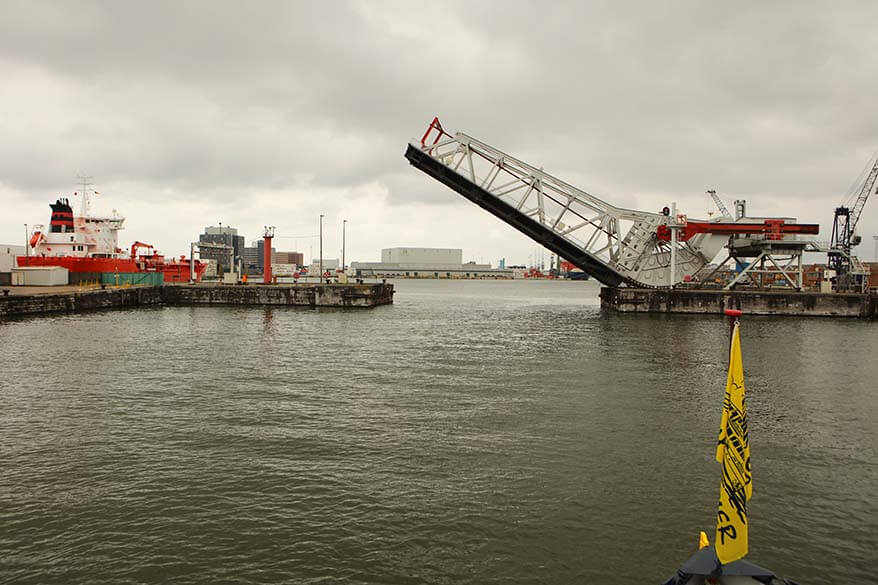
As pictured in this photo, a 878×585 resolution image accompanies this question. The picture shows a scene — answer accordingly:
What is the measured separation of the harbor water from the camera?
6.88 metres

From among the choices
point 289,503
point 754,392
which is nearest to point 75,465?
point 289,503

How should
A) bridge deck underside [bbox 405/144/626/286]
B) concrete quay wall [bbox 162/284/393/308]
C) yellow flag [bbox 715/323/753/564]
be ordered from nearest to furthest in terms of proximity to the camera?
yellow flag [bbox 715/323/753/564] < bridge deck underside [bbox 405/144/626/286] < concrete quay wall [bbox 162/284/393/308]

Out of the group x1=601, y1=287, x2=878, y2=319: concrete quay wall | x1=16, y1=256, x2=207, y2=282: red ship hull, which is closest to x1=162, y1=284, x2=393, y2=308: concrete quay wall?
x1=16, y1=256, x2=207, y2=282: red ship hull

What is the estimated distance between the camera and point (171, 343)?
25.2m

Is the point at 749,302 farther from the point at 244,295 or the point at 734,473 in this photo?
the point at 244,295

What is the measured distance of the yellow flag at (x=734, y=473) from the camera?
470 cm

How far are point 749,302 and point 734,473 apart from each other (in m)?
45.2

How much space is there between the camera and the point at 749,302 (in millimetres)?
43500

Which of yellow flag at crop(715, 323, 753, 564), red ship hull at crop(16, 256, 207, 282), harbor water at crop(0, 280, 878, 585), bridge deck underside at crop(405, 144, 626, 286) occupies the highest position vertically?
bridge deck underside at crop(405, 144, 626, 286)

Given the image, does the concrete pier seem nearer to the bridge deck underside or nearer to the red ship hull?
the red ship hull

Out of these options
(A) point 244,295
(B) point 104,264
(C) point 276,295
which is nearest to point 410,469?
(C) point 276,295

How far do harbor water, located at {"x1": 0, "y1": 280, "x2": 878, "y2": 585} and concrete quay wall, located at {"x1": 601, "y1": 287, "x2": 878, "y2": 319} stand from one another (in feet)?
73.7

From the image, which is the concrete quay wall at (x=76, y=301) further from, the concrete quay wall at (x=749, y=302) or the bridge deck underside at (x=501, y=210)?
the concrete quay wall at (x=749, y=302)

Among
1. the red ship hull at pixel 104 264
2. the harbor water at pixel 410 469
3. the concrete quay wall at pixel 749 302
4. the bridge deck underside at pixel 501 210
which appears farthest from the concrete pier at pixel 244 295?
the harbor water at pixel 410 469
